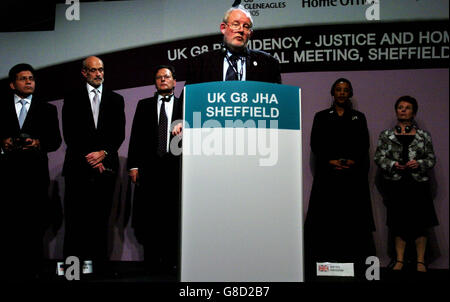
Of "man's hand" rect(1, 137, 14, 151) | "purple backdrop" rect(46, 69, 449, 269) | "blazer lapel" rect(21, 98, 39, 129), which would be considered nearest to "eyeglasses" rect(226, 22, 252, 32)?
"purple backdrop" rect(46, 69, 449, 269)

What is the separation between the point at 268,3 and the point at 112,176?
7.47 ft

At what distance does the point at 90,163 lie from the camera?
12.9ft

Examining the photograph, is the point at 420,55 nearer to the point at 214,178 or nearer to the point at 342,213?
the point at 342,213

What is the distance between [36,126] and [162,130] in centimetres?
106

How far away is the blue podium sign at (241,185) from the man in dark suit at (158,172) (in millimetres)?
1741

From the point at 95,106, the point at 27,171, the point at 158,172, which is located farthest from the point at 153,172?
the point at 27,171

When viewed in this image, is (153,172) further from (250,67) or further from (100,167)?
(250,67)

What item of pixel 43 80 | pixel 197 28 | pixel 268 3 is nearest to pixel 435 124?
pixel 268 3

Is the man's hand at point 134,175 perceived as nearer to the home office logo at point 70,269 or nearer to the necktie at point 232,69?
the home office logo at point 70,269

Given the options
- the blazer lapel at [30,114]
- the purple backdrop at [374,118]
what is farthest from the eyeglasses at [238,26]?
the blazer lapel at [30,114]

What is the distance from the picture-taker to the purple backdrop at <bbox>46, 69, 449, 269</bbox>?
4.45m

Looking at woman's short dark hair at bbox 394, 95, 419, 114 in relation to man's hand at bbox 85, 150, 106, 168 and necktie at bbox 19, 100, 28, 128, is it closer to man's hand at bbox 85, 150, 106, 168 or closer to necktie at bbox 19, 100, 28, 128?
man's hand at bbox 85, 150, 106, 168

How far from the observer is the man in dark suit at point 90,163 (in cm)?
396

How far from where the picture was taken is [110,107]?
13.5ft
